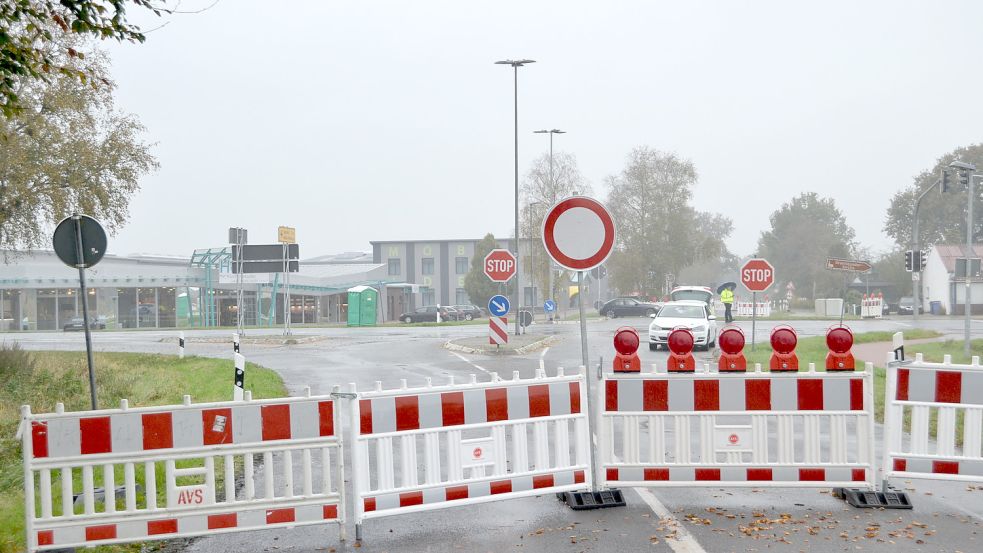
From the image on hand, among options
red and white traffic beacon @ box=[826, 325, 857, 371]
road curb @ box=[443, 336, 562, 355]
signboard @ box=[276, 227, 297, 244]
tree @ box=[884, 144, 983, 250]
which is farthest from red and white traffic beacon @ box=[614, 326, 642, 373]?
tree @ box=[884, 144, 983, 250]

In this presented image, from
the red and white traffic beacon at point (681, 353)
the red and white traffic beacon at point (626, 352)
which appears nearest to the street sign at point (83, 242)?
the red and white traffic beacon at point (626, 352)

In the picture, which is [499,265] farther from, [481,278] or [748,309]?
[481,278]

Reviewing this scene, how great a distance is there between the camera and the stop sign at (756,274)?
977 inches

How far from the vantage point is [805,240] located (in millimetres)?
103312

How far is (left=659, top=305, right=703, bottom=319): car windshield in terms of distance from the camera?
28781 millimetres

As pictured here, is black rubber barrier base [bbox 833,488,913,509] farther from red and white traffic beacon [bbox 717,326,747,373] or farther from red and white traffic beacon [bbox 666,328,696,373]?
red and white traffic beacon [bbox 666,328,696,373]

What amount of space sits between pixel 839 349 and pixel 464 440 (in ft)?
10.1

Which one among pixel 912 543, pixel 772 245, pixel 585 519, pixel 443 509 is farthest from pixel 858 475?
pixel 772 245

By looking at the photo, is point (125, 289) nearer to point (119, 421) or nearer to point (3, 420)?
point (3, 420)

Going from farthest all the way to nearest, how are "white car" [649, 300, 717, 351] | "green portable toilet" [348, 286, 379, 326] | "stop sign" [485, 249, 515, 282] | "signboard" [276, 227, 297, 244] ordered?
"green portable toilet" [348, 286, 379, 326]
"signboard" [276, 227, 297, 244]
"stop sign" [485, 249, 515, 282]
"white car" [649, 300, 717, 351]

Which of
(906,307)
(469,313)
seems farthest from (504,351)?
(906,307)

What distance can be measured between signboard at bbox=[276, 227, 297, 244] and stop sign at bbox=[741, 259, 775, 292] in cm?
2036

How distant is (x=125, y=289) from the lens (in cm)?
6341

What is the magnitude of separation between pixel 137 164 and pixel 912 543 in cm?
2123
